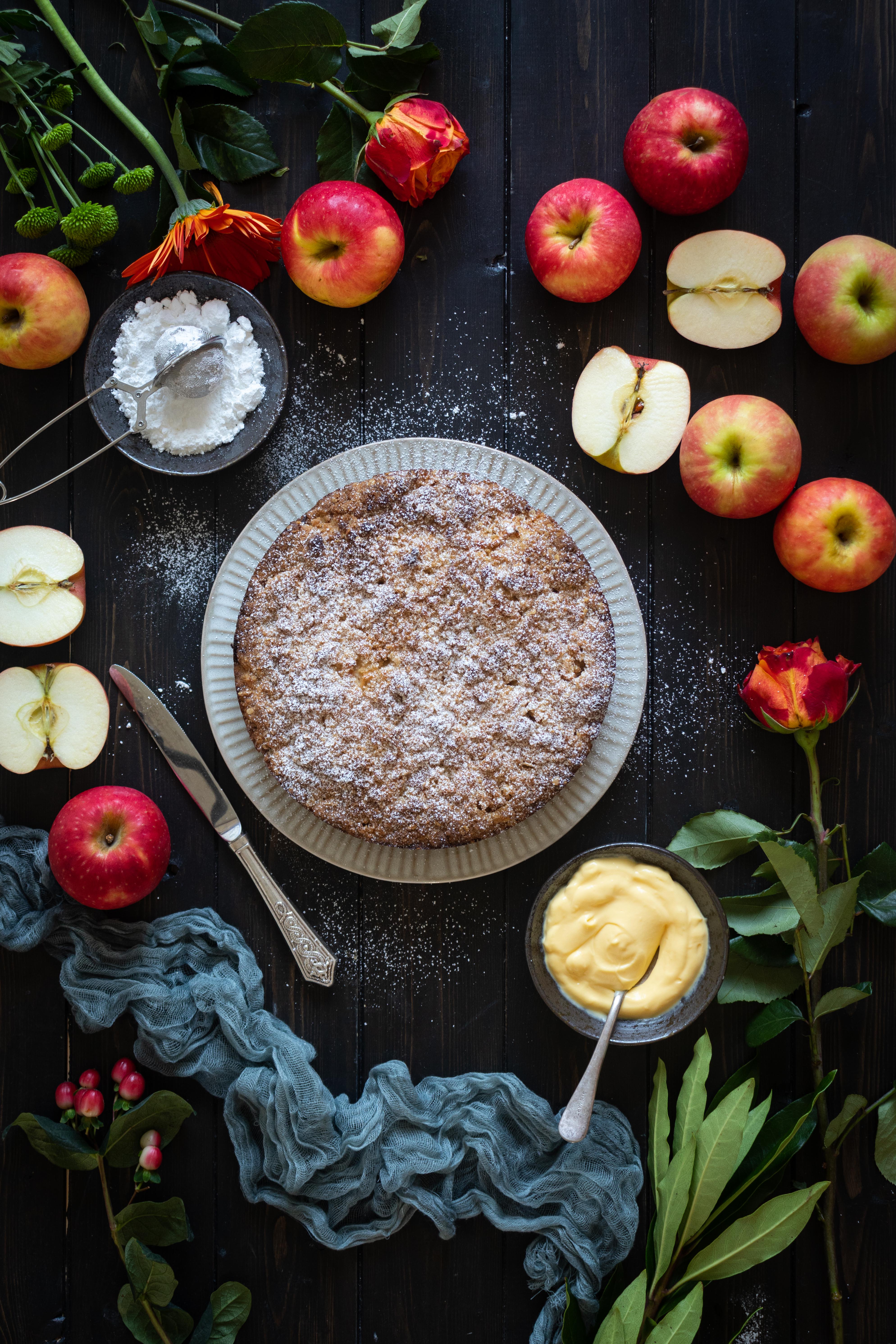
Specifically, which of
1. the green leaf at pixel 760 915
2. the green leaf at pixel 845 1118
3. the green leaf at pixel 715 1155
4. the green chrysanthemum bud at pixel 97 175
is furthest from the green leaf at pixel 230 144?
the green leaf at pixel 845 1118

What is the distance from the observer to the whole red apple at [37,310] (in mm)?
1481

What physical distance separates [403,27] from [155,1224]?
6.59 feet

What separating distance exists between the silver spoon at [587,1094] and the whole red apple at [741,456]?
0.81 meters

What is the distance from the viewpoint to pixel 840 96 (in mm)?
1557

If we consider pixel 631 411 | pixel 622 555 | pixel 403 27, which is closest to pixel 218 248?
pixel 403 27

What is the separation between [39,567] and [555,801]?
97 centimetres

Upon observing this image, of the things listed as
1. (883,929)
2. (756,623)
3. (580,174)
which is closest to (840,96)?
(580,174)

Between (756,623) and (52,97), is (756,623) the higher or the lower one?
the lower one

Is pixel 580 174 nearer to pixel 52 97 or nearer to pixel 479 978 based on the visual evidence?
pixel 52 97

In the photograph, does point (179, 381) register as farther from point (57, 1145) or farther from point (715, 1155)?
point (715, 1155)

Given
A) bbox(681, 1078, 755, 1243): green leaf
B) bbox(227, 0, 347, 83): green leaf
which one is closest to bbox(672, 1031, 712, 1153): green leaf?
bbox(681, 1078, 755, 1243): green leaf

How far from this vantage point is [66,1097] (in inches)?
60.2

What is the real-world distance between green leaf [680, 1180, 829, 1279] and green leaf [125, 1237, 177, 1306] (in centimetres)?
81

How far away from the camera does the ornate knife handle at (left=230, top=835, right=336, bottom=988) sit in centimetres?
153
